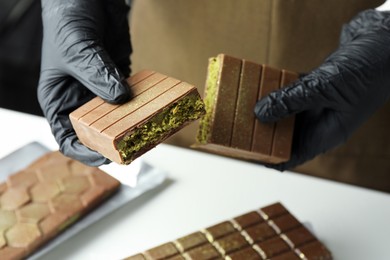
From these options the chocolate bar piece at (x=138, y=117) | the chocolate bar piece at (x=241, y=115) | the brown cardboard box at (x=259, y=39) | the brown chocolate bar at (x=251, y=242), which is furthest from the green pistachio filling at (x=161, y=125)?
the brown cardboard box at (x=259, y=39)

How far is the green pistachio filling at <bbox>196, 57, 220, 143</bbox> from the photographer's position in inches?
59.1

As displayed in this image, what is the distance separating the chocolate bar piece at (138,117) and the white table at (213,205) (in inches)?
13.8

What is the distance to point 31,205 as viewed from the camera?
5.32ft

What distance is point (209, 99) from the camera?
1541mm

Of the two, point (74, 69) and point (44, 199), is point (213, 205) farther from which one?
point (74, 69)

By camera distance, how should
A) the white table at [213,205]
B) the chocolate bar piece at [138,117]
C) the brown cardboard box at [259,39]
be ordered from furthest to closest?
1. the brown cardboard box at [259,39]
2. the white table at [213,205]
3. the chocolate bar piece at [138,117]

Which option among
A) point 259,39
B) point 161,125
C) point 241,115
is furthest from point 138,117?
point 259,39

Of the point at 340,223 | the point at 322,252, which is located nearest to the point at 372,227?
the point at 340,223

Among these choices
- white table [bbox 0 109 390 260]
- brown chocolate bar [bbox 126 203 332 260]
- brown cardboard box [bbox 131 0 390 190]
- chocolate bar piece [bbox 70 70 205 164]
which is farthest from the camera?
brown cardboard box [bbox 131 0 390 190]

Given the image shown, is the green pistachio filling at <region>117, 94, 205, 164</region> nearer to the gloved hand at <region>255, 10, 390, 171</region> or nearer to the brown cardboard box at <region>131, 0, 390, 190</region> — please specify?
the gloved hand at <region>255, 10, 390, 171</region>

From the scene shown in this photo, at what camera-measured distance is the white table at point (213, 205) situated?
5.21ft

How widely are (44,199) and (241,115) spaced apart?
607 mm

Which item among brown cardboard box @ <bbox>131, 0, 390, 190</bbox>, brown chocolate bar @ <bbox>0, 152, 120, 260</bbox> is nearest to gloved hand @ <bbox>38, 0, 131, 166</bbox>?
brown chocolate bar @ <bbox>0, 152, 120, 260</bbox>

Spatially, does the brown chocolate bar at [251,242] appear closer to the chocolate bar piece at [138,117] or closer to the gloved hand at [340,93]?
the gloved hand at [340,93]
